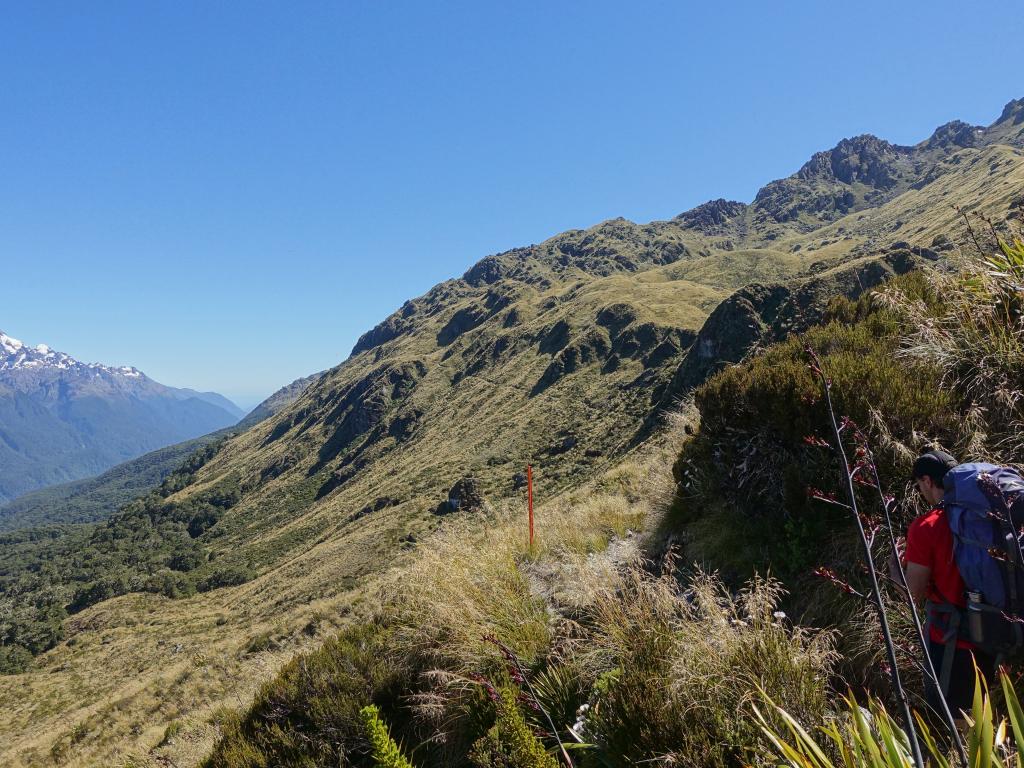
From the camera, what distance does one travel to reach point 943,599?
279 cm

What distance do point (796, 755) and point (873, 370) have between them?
383 cm

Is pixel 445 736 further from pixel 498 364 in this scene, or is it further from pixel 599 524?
pixel 498 364

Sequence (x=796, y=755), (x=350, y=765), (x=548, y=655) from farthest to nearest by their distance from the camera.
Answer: (x=350, y=765), (x=548, y=655), (x=796, y=755)

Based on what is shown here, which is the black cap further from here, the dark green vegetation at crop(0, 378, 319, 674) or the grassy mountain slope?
the dark green vegetation at crop(0, 378, 319, 674)

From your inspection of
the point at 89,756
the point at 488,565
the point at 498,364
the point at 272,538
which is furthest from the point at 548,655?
the point at 498,364

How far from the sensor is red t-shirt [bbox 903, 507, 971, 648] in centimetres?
271

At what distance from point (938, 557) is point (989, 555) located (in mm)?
283

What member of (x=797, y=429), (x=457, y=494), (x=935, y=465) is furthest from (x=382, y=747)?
(x=457, y=494)

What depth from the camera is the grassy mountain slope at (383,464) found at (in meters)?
19.3

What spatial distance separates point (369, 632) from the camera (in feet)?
19.3

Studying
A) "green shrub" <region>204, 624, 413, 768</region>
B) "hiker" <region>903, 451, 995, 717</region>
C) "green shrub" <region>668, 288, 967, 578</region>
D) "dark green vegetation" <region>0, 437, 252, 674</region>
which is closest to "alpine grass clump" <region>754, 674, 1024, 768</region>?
"hiker" <region>903, 451, 995, 717</region>

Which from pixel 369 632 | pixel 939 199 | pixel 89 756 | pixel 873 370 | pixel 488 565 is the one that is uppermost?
pixel 939 199

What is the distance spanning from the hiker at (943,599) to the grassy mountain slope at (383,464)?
2.22 m

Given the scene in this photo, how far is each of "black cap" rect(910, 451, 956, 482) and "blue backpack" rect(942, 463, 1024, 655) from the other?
30cm
